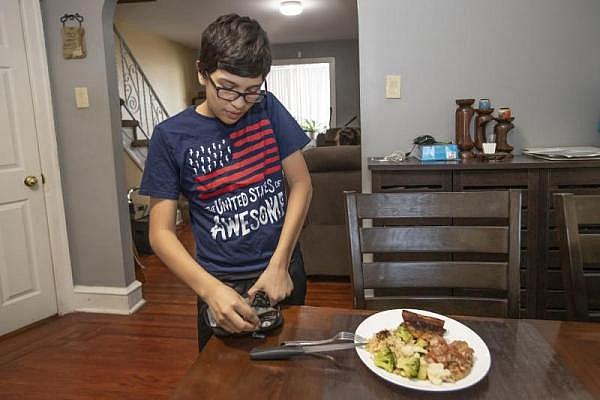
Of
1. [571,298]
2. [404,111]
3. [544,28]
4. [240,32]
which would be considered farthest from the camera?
[404,111]

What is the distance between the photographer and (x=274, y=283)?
0.95 m

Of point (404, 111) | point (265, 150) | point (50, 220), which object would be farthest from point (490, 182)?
point (50, 220)

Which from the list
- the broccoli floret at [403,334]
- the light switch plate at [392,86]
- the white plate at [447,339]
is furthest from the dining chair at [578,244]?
the light switch plate at [392,86]

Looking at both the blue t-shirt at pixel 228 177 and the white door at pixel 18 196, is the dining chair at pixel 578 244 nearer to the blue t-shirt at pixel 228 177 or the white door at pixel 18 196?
the blue t-shirt at pixel 228 177

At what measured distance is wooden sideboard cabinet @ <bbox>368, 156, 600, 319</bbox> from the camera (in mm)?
2045

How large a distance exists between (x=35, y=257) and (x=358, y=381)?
261cm

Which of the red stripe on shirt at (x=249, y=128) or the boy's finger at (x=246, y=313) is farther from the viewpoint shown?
the red stripe on shirt at (x=249, y=128)

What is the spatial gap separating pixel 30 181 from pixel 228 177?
6.94 ft

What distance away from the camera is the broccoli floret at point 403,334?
75 cm

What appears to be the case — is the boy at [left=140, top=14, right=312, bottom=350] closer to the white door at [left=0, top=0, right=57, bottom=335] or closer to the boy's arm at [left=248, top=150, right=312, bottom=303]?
the boy's arm at [left=248, top=150, right=312, bottom=303]

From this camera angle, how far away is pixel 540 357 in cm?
74

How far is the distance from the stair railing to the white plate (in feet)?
17.0

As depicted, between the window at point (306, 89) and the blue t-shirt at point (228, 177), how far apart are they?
286 inches

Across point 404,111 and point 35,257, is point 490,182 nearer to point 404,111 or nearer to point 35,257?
point 404,111
